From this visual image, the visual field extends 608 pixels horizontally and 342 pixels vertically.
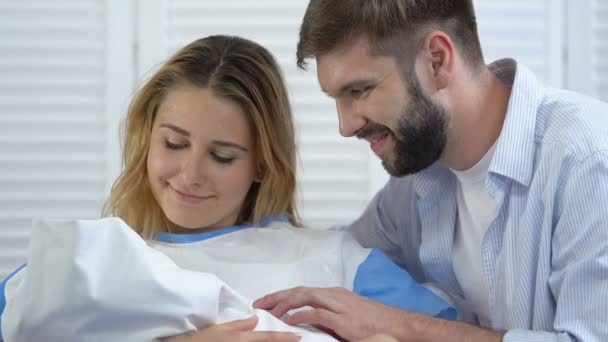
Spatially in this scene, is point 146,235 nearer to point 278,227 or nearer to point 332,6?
point 278,227

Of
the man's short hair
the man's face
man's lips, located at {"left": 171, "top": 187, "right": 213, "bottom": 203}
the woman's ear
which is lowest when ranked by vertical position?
man's lips, located at {"left": 171, "top": 187, "right": 213, "bottom": 203}

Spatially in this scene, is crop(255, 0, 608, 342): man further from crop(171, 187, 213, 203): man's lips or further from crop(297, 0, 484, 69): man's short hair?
crop(171, 187, 213, 203): man's lips

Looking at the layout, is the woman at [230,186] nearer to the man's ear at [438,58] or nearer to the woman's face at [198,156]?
the woman's face at [198,156]

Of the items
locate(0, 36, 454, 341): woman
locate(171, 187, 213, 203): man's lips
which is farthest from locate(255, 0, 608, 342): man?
locate(171, 187, 213, 203): man's lips

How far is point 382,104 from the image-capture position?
5.53 feet

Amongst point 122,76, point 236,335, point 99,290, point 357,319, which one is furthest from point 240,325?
point 122,76

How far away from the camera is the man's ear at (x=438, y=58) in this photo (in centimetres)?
171

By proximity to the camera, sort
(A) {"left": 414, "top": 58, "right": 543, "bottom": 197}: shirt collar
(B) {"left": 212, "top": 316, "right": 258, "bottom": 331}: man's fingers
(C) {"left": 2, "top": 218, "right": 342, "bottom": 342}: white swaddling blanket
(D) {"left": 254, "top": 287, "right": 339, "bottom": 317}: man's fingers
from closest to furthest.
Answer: (C) {"left": 2, "top": 218, "right": 342, "bottom": 342}: white swaddling blanket
(B) {"left": 212, "top": 316, "right": 258, "bottom": 331}: man's fingers
(D) {"left": 254, "top": 287, "right": 339, "bottom": 317}: man's fingers
(A) {"left": 414, "top": 58, "right": 543, "bottom": 197}: shirt collar

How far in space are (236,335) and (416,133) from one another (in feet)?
2.07

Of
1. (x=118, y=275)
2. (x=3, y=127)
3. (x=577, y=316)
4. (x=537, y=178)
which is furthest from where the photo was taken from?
(x=3, y=127)

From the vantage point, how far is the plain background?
272cm

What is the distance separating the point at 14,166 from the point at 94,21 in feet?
1.70

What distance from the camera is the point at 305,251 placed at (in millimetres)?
1830

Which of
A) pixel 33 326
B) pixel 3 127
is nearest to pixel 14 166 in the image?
pixel 3 127
